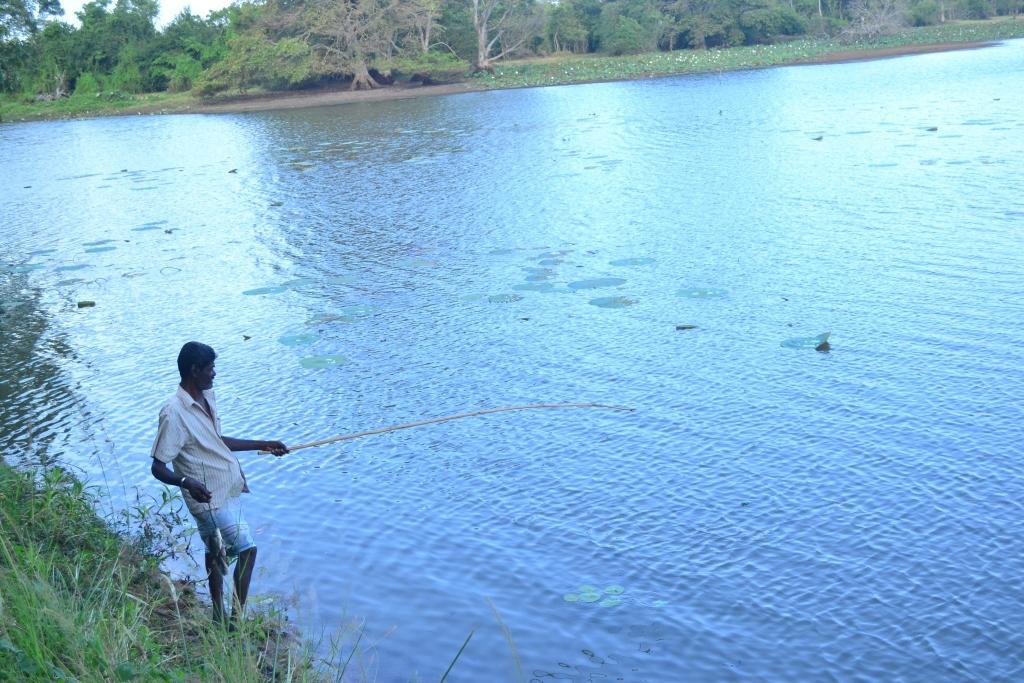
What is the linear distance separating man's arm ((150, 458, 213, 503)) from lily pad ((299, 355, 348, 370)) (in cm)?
589

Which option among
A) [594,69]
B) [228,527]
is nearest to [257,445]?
[228,527]

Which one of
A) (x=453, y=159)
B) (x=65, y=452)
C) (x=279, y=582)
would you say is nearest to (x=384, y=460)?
(x=279, y=582)

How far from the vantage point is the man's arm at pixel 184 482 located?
18.9 feet

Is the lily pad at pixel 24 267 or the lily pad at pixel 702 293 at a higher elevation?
the lily pad at pixel 24 267

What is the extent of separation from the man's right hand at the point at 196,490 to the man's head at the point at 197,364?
53 centimetres

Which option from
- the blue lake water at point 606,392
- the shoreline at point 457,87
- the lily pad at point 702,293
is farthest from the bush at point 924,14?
the lily pad at point 702,293

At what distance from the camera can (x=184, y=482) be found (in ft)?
19.1

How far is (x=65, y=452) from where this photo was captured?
9656 millimetres

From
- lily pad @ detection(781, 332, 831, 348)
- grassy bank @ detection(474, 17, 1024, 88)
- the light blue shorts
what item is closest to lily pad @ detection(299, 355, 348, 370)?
lily pad @ detection(781, 332, 831, 348)

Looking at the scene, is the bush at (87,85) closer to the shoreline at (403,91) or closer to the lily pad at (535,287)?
the shoreline at (403,91)

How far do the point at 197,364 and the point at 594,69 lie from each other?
54.6m

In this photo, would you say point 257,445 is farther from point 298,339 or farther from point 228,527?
point 298,339

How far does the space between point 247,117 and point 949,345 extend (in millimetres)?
42813

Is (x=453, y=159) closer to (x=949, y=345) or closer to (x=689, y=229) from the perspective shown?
(x=689, y=229)
